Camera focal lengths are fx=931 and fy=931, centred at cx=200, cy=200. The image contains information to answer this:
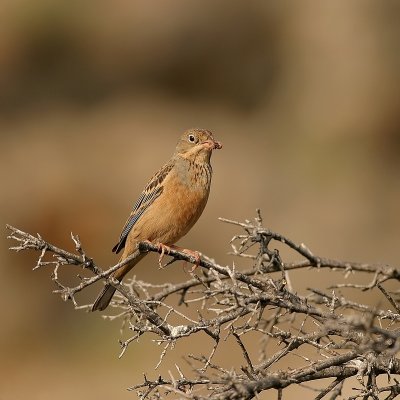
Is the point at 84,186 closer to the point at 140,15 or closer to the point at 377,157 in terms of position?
the point at 140,15

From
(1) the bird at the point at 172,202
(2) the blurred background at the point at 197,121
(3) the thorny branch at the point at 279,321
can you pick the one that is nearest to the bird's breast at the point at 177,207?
(1) the bird at the point at 172,202

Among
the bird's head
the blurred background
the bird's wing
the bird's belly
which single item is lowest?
the bird's belly

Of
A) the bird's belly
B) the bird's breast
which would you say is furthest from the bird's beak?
the bird's belly

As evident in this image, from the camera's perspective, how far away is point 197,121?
15195mm

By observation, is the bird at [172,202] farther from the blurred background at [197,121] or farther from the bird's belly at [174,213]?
the blurred background at [197,121]

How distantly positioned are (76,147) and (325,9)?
4.61 meters

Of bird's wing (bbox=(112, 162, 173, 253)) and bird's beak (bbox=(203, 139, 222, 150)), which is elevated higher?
bird's beak (bbox=(203, 139, 222, 150))

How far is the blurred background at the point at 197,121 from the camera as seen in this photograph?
554 inches

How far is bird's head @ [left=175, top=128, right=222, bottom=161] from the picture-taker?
7426 millimetres

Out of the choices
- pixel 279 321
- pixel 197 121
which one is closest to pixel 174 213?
pixel 279 321

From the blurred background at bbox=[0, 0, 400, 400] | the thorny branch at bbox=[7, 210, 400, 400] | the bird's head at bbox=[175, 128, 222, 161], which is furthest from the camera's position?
the blurred background at bbox=[0, 0, 400, 400]

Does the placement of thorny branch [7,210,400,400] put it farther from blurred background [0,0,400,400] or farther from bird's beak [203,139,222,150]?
blurred background [0,0,400,400]

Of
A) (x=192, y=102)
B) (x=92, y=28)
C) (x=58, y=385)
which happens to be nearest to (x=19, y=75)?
(x=92, y=28)

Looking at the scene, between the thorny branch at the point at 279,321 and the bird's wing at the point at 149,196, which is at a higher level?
the bird's wing at the point at 149,196
